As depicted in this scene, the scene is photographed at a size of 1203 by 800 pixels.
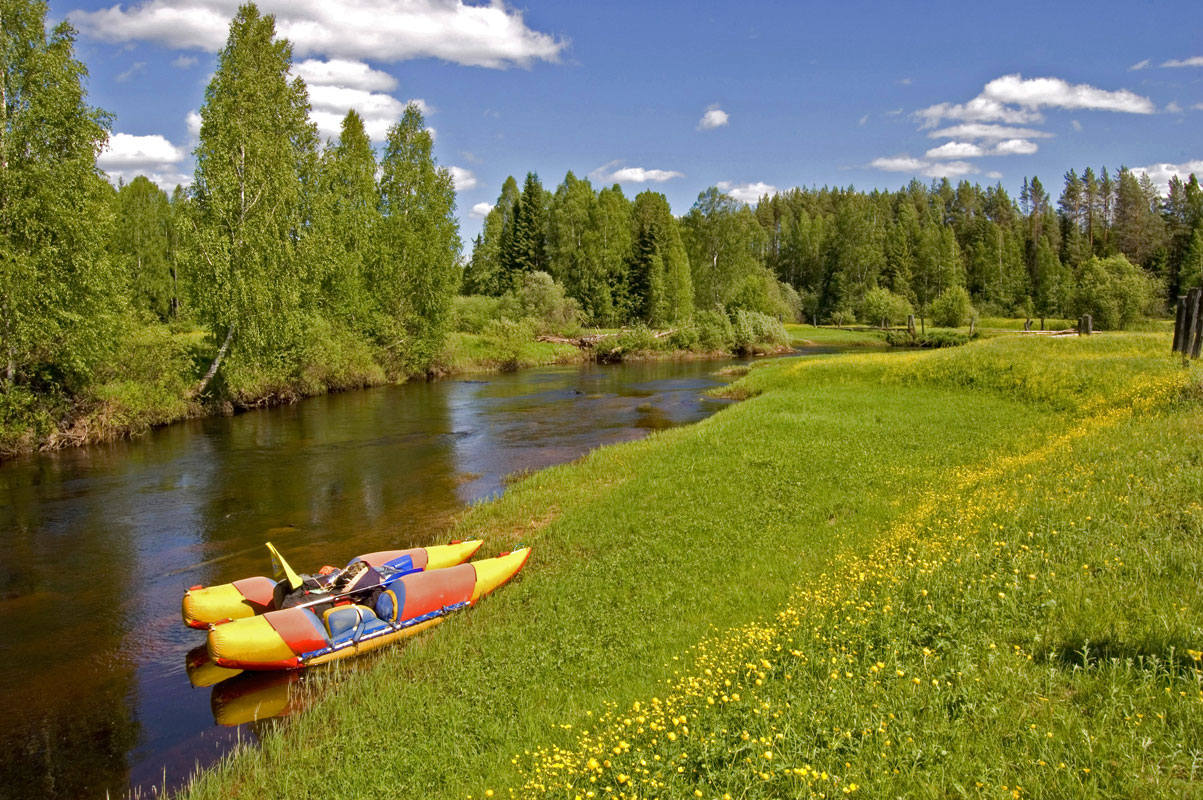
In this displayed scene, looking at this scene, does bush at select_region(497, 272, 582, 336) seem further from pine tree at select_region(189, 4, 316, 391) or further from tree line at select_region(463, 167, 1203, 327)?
pine tree at select_region(189, 4, 316, 391)

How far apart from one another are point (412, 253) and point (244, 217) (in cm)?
1585

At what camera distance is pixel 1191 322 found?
20859 millimetres

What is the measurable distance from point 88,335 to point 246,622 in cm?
2015

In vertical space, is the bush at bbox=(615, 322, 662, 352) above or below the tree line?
below

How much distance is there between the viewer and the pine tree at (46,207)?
75.3 feet

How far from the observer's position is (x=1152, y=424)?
46.2ft

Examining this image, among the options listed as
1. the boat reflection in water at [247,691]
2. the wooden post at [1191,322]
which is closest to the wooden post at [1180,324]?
the wooden post at [1191,322]

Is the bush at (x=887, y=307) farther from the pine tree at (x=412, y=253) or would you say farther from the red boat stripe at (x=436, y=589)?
the red boat stripe at (x=436, y=589)

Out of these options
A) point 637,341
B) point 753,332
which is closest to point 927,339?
point 753,332

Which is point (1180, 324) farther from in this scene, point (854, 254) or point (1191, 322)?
point (854, 254)

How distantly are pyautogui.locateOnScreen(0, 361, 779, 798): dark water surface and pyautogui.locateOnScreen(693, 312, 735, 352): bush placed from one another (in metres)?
30.4

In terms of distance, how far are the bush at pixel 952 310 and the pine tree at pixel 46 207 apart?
85124mm

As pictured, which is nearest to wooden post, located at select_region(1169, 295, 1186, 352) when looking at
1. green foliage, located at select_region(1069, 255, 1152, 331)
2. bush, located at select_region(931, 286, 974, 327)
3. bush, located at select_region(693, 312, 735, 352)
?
bush, located at select_region(693, 312, 735, 352)

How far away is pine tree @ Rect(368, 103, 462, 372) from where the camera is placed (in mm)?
49281
